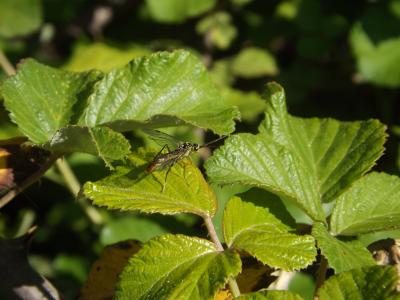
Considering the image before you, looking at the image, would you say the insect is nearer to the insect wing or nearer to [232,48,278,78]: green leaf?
the insect wing

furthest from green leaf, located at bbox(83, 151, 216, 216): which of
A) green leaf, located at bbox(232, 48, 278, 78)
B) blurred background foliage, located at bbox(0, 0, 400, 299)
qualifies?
green leaf, located at bbox(232, 48, 278, 78)

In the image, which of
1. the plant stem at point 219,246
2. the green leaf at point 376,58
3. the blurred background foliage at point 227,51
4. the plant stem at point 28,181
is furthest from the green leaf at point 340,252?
the green leaf at point 376,58

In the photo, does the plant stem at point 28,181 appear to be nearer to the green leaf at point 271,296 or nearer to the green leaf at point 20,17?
the green leaf at point 271,296

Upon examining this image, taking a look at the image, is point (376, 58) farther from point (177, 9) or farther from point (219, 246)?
point (219, 246)

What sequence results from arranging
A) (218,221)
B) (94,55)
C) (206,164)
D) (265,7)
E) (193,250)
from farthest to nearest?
(265,7) → (94,55) → (218,221) → (206,164) → (193,250)

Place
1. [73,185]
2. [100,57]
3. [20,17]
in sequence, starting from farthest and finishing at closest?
1. [100,57]
2. [20,17]
3. [73,185]

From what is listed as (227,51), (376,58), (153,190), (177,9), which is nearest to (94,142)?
(153,190)

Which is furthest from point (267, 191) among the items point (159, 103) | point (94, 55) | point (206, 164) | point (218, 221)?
point (94, 55)

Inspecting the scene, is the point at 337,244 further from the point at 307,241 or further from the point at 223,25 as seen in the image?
the point at 223,25
